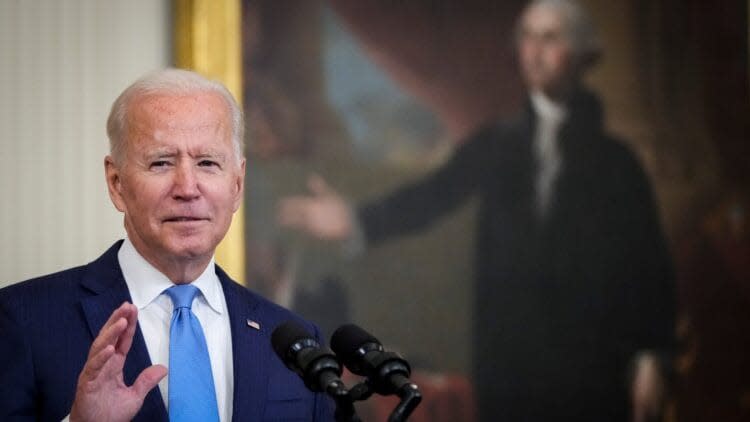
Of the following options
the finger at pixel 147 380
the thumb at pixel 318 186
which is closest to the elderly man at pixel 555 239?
the thumb at pixel 318 186

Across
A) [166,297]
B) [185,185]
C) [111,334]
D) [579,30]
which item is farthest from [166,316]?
[579,30]

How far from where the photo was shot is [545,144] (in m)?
4.32

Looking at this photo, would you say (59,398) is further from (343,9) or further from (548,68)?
(548,68)

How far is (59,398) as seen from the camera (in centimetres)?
223

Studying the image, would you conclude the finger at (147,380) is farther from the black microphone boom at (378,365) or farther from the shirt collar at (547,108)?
the shirt collar at (547,108)

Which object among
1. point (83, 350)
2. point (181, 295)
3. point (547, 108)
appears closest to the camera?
point (83, 350)

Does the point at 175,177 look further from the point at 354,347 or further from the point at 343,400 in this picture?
the point at 343,400

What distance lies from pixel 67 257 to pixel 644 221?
233cm

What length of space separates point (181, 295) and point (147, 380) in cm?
42

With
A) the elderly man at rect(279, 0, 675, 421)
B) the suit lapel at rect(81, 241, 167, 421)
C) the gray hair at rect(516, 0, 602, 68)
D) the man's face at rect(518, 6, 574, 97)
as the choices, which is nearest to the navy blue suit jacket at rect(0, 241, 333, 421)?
the suit lapel at rect(81, 241, 167, 421)

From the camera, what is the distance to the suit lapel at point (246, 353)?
7.79ft

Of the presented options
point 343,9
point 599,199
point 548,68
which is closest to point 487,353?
point 599,199

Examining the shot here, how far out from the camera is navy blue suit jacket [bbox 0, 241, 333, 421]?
223 centimetres

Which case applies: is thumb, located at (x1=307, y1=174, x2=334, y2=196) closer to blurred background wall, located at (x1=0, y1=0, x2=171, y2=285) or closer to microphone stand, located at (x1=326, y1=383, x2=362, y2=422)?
blurred background wall, located at (x1=0, y1=0, x2=171, y2=285)
